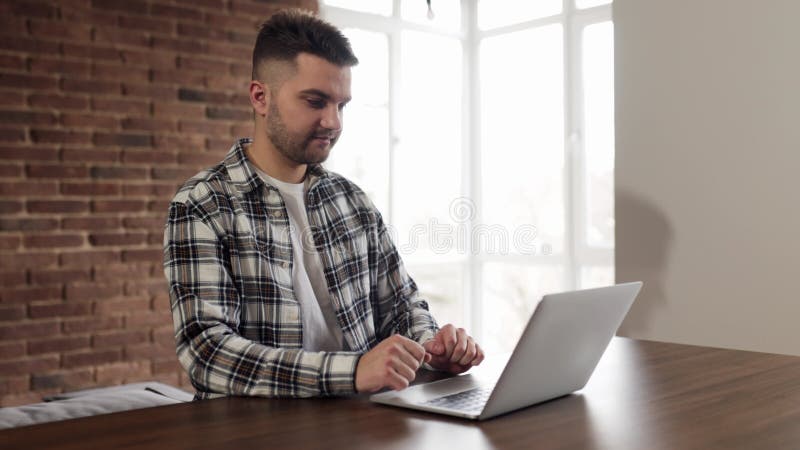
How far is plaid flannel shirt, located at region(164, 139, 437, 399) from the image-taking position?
1600mm

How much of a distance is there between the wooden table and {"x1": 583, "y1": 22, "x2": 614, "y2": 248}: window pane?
3423 millimetres

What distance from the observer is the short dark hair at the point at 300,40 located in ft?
6.53

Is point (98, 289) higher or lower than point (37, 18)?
lower

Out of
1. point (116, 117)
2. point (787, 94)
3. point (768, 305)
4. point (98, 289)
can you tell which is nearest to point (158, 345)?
point (98, 289)

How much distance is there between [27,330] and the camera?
3.60 m

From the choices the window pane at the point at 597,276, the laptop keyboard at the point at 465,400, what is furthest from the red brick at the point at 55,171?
the window pane at the point at 597,276

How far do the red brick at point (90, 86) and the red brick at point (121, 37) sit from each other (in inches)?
7.7

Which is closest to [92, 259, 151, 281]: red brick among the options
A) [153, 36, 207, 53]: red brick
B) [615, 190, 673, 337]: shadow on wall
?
[153, 36, 207, 53]: red brick

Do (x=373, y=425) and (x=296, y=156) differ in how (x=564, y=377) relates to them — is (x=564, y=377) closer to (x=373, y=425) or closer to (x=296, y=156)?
(x=373, y=425)

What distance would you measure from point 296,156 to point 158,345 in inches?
90.8

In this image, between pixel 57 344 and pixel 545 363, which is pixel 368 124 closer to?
pixel 57 344

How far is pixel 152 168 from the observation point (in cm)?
399

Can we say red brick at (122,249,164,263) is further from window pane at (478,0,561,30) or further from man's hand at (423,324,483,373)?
window pane at (478,0,561,30)

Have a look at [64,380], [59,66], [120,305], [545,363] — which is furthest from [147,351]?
[545,363]
